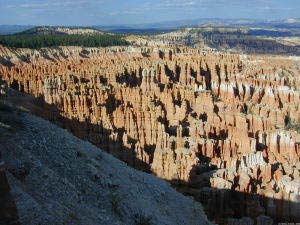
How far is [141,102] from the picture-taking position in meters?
34.8

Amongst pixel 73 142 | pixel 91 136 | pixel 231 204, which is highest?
pixel 73 142

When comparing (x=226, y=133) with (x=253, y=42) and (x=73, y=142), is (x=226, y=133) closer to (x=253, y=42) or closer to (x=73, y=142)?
(x=73, y=142)

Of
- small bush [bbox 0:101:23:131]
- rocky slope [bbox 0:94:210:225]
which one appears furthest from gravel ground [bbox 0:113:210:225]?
small bush [bbox 0:101:23:131]

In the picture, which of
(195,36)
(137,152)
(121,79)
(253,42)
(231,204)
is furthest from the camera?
(195,36)

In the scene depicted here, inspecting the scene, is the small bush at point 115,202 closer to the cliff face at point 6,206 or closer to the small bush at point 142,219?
the small bush at point 142,219

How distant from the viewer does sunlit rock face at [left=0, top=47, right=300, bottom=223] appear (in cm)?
2164

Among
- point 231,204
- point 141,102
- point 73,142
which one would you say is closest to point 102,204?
point 73,142

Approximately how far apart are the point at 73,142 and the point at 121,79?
32.1 m

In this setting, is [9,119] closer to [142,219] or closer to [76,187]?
[76,187]

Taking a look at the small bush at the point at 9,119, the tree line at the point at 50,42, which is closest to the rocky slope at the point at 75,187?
the small bush at the point at 9,119

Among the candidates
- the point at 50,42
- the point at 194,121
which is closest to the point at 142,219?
the point at 194,121

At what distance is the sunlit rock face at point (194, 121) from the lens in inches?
852

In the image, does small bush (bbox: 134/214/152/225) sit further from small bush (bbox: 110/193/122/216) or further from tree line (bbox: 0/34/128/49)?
tree line (bbox: 0/34/128/49)

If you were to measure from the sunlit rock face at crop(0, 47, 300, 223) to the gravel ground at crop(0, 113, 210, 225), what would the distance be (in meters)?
6.21
